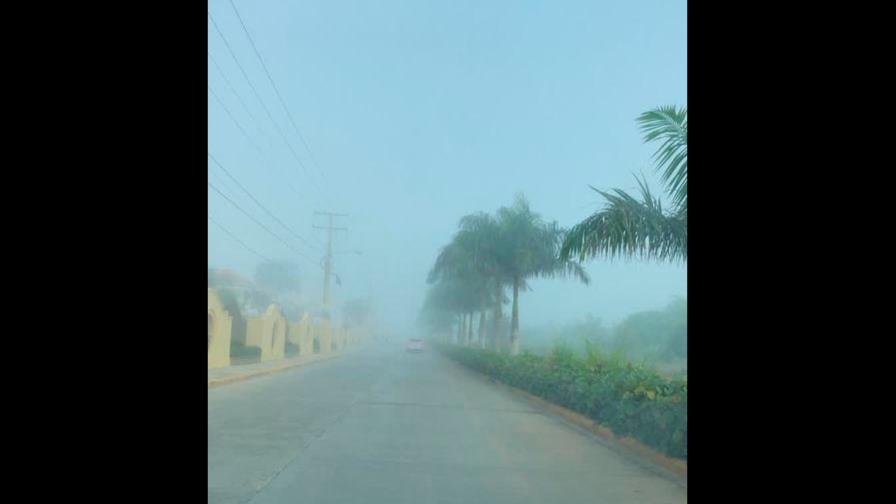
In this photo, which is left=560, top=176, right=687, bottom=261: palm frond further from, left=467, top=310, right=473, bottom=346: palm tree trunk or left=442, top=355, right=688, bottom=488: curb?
left=467, top=310, right=473, bottom=346: palm tree trunk

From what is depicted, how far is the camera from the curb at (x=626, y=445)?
9100mm

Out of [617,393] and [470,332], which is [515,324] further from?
[470,332]

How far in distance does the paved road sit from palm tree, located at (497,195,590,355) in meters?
8.22

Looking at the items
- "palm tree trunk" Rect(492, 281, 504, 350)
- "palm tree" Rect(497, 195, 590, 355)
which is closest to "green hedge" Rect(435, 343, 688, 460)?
"palm tree" Rect(497, 195, 590, 355)

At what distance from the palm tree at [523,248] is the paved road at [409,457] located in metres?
8.22

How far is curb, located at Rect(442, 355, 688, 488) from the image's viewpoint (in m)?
9.10

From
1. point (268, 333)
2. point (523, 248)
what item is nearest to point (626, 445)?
point (523, 248)

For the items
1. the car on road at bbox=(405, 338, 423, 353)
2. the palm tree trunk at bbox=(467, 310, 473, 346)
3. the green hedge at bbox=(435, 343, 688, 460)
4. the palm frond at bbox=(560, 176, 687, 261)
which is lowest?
the car on road at bbox=(405, 338, 423, 353)

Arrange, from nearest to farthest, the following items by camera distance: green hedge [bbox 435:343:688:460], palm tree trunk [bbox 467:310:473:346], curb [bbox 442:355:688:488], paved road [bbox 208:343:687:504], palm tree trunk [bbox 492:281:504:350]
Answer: paved road [bbox 208:343:687:504]
curb [bbox 442:355:688:488]
green hedge [bbox 435:343:688:460]
palm tree trunk [bbox 492:281:504:350]
palm tree trunk [bbox 467:310:473:346]

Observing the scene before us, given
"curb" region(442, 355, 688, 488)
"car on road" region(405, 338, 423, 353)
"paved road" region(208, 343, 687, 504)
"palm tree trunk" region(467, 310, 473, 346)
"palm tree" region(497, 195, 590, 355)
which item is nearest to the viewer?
"paved road" region(208, 343, 687, 504)

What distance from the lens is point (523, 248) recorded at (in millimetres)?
25688

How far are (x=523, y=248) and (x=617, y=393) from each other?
44.4 feet
